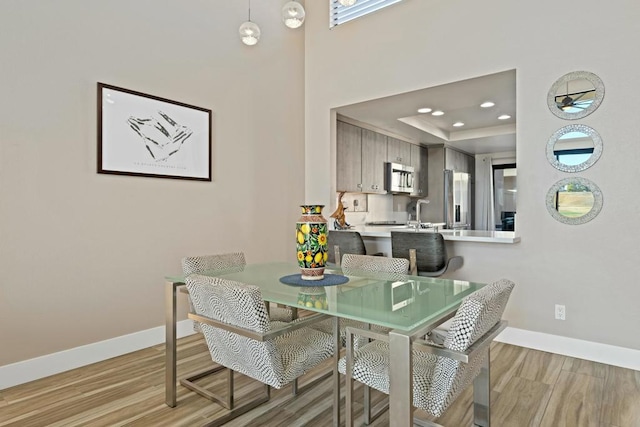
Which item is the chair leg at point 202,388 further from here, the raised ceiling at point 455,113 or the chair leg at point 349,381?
the raised ceiling at point 455,113

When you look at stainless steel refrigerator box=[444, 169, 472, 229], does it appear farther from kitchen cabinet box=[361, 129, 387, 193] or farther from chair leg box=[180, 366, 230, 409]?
chair leg box=[180, 366, 230, 409]

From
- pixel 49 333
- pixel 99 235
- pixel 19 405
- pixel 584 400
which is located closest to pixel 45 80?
pixel 99 235

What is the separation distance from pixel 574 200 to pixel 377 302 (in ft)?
7.03

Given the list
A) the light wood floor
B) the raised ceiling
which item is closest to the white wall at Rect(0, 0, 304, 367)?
the light wood floor

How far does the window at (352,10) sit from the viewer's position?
3.84 metres

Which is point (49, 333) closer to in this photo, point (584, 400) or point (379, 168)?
point (584, 400)

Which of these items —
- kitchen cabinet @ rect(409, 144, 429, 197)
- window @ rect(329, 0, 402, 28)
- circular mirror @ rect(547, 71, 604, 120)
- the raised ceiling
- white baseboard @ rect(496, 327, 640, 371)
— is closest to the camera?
white baseboard @ rect(496, 327, 640, 371)

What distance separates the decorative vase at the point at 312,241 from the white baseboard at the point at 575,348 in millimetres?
2024

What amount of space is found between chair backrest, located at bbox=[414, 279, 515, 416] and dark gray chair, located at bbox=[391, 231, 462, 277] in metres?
1.55

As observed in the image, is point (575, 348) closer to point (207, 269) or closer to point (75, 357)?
point (207, 269)

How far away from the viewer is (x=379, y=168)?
5.39 meters

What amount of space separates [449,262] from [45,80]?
10.9 feet

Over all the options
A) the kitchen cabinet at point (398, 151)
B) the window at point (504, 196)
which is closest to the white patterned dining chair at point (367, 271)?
the kitchen cabinet at point (398, 151)

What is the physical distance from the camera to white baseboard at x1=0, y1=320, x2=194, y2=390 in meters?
2.36
